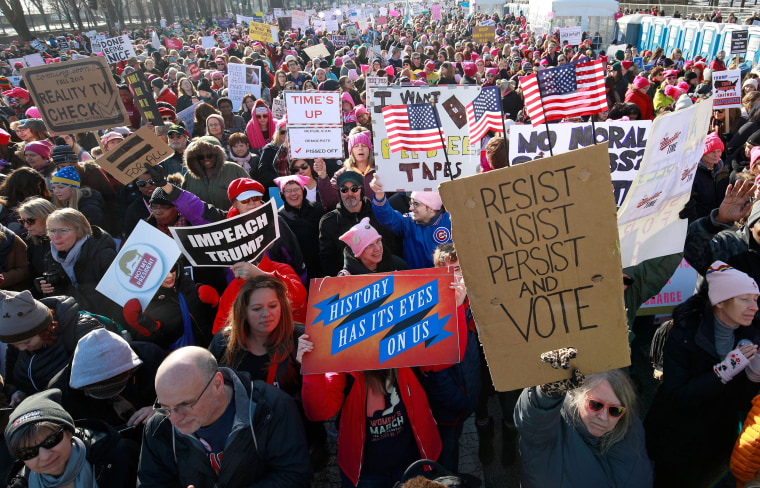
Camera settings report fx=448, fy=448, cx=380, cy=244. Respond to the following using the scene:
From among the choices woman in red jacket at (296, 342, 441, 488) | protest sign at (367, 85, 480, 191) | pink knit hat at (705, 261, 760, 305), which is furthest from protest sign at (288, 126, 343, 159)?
pink knit hat at (705, 261, 760, 305)

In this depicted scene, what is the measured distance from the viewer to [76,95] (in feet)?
18.9

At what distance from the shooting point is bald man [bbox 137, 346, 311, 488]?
6.76ft

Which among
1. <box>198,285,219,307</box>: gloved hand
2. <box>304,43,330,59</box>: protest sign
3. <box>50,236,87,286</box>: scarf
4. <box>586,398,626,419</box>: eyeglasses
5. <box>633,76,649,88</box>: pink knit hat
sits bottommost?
<box>198,285,219,307</box>: gloved hand

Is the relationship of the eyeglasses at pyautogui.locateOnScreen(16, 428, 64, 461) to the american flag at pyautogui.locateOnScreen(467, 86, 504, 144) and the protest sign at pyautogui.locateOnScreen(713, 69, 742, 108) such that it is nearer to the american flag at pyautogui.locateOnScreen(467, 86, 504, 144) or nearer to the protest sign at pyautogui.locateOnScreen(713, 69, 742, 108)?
the american flag at pyautogui.locateOnScreen(467, 86, 504, 144)

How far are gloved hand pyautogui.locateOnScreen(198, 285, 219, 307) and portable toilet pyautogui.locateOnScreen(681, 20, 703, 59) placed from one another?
2187 centimetres

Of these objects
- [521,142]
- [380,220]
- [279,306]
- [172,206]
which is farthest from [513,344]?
[172,206]

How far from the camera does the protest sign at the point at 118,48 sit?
45.5ft

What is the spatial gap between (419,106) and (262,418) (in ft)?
10.9

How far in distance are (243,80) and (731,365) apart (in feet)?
34.2

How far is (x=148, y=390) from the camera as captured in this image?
279 cm

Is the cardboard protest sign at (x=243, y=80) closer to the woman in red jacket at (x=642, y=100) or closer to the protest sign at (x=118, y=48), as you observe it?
the protest sign at (x=118, y=48)

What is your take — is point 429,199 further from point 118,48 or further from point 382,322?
point 118,48

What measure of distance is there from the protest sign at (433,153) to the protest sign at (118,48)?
1258cm

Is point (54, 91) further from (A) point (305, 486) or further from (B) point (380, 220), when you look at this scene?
(A) point (305, 486)
